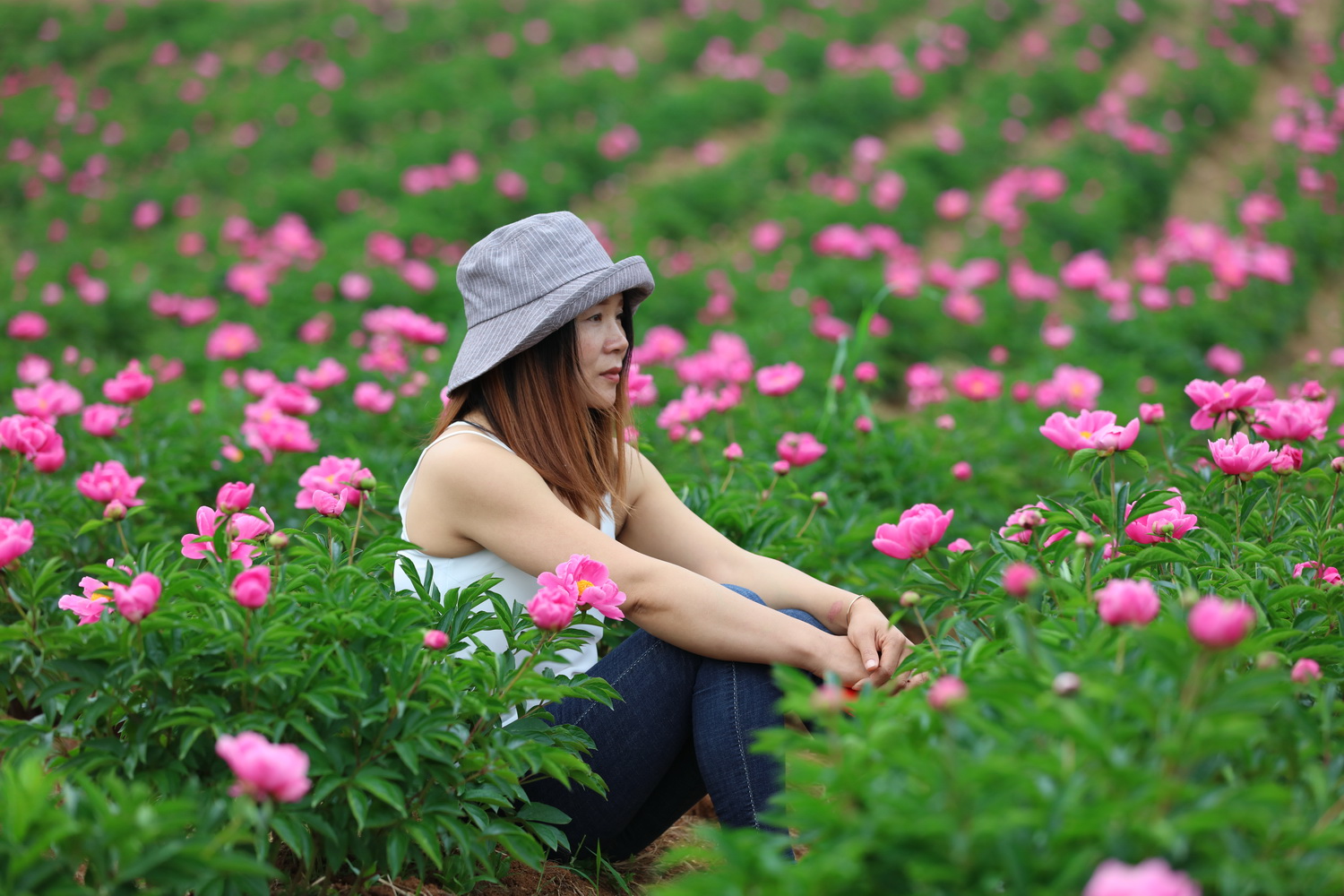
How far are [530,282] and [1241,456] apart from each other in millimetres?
1271

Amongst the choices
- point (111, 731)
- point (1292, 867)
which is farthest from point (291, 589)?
point (1292, 867)

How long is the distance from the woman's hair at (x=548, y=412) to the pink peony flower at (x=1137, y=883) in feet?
4.16

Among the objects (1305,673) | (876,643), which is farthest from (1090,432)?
(1305,673)

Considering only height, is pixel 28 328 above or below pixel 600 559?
below

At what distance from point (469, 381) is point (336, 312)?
3.21 m

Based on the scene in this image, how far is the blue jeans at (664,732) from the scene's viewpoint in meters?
1.80

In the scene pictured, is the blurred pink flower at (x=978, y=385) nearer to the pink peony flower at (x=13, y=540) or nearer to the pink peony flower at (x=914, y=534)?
the pink peony flower at (x=914, y=534)

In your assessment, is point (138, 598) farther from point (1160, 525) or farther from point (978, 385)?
point (978, 385)

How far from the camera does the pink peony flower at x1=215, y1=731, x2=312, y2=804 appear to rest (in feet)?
3.63

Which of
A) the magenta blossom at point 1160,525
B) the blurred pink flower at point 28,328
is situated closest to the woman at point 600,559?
the magenta blossom at point 1160,525

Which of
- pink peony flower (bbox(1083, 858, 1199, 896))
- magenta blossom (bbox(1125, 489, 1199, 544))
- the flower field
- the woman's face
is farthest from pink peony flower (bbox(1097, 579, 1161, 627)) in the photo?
the woman's face

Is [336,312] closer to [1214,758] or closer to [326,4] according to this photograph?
[1214,758]

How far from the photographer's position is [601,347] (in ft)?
6.77

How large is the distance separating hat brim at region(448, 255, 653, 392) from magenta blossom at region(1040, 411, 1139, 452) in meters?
0.82
